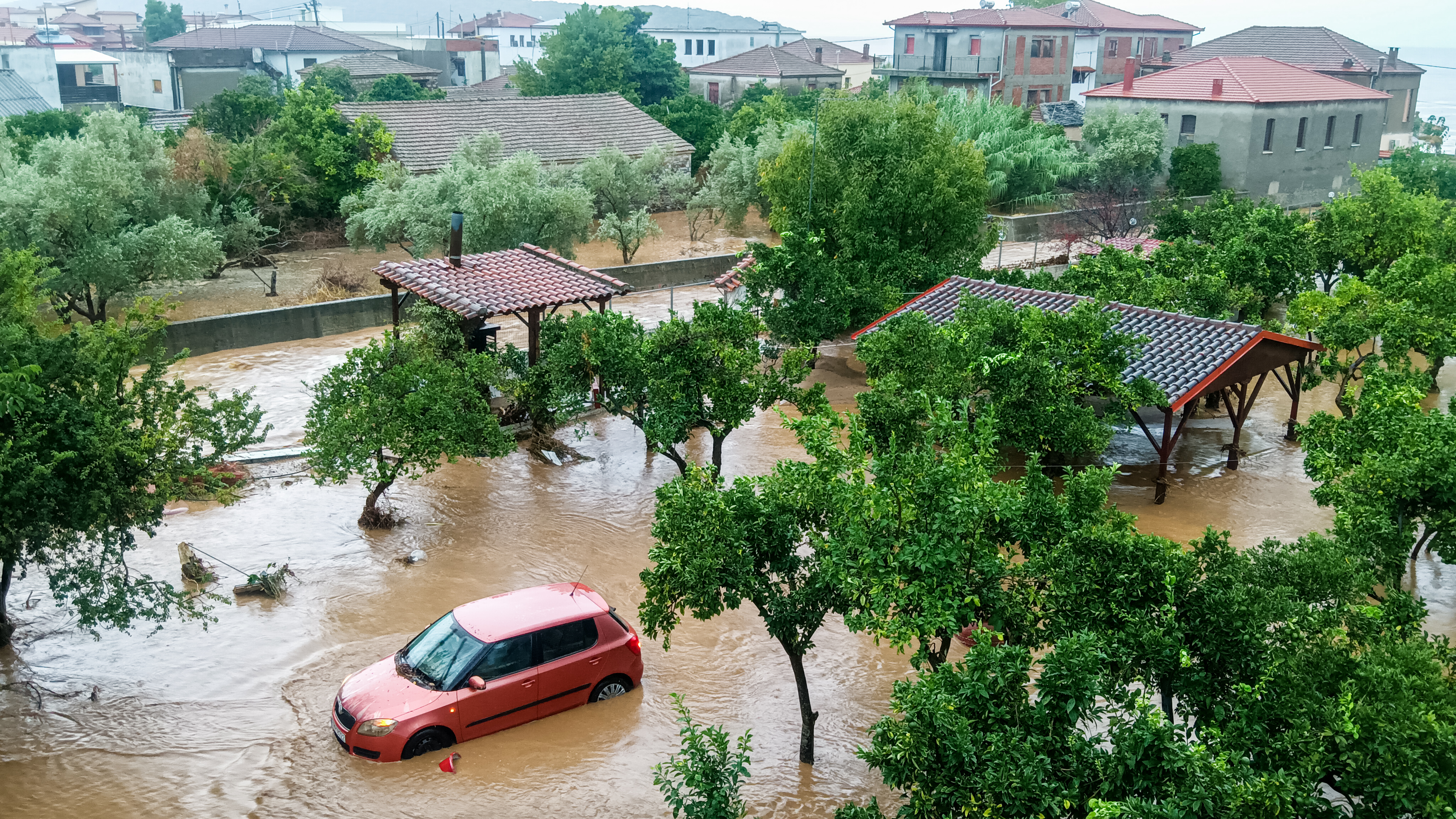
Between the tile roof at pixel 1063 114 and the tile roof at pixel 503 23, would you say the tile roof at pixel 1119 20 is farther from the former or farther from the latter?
the tile roof at pixel 503 23

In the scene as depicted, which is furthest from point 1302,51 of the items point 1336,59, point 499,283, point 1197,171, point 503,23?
point 503,23

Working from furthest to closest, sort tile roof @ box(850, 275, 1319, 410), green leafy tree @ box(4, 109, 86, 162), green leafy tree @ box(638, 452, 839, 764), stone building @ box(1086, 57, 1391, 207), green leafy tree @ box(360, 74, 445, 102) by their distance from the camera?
green leafy tree @ box(360, 74, 445, 102)
stone building @ box(1086, 57, 1391, 207)
green leafy tree @ box(4, 109, 86, 162)
tile roof @ box(850, 275, 1319, 410)
green leafy tree @ box(638, 452, 839, 764)

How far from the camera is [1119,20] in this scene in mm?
73562

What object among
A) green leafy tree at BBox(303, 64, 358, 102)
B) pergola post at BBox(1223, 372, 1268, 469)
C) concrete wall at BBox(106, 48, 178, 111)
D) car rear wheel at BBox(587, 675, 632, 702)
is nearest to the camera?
car rear wheel at BBox(587, 675, 632, 702)

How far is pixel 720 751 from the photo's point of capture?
8227 mm

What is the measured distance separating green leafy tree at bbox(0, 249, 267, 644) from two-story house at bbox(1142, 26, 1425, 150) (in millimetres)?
55537

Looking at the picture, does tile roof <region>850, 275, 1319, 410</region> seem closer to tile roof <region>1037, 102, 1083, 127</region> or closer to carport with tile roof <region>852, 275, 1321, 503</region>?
carport with tile roof <region>852, 275, 1321, 503</region>

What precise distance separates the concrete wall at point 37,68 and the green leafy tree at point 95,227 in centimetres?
4633

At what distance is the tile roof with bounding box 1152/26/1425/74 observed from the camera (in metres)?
62.6

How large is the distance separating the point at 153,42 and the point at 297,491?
107 meters

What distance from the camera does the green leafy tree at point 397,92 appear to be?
60.5 meters

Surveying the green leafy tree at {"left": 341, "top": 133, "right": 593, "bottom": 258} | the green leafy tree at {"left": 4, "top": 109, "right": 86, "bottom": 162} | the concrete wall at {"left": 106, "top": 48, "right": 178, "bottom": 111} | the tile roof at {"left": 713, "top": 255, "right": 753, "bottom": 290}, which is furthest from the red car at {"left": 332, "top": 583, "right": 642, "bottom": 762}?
the concrete wall at {"left": 106, "top": 48, "right": 178, "bottom": 111}

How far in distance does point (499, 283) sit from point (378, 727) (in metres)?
11.4

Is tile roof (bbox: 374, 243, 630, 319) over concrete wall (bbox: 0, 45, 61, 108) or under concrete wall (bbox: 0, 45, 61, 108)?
under
